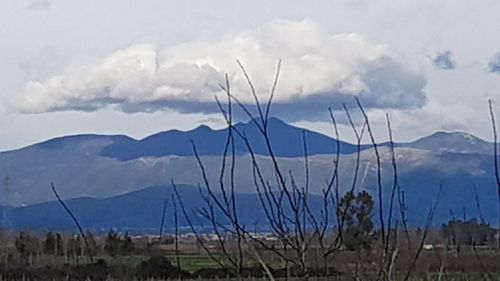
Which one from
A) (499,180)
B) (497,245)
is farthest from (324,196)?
(497,245)

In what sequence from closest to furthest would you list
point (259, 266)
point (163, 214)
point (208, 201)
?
1. point (259, 266)
2. point (208, 201)
3. point (163, 214)

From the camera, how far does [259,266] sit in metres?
4.00

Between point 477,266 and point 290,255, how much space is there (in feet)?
5.05

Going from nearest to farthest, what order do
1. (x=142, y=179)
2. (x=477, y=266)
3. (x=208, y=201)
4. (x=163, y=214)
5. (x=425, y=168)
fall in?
(x=208, y=201) → (x=163, y=214) → (x=477, y=266) → (x=425, y=168) → (x=142, y=179)

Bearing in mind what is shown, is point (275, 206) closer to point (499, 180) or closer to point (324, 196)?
point (324, 196)

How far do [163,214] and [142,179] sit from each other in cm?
17599

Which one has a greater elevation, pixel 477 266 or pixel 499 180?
pixel 499 180

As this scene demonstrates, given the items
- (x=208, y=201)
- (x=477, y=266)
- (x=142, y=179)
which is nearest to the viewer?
(x=208, y=201)

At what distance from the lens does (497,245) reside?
4.95m

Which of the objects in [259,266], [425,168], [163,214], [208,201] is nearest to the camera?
[259,266]

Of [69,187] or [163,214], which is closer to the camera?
[163,214]

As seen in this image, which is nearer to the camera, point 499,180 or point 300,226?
point 300,226

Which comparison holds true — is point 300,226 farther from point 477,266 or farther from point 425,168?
point 425,168

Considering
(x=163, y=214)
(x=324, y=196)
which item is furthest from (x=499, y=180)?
(x=163, y=214)
